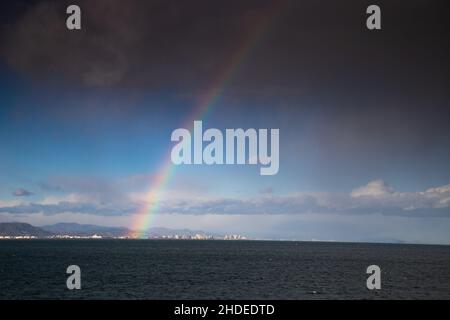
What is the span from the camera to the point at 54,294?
6719 centimetres

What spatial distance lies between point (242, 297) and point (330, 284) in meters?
22.3

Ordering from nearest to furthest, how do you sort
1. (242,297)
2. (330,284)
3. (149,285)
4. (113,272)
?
(242,297)
(149,285)
(330,284)
(113,272)

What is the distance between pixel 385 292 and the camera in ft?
237
